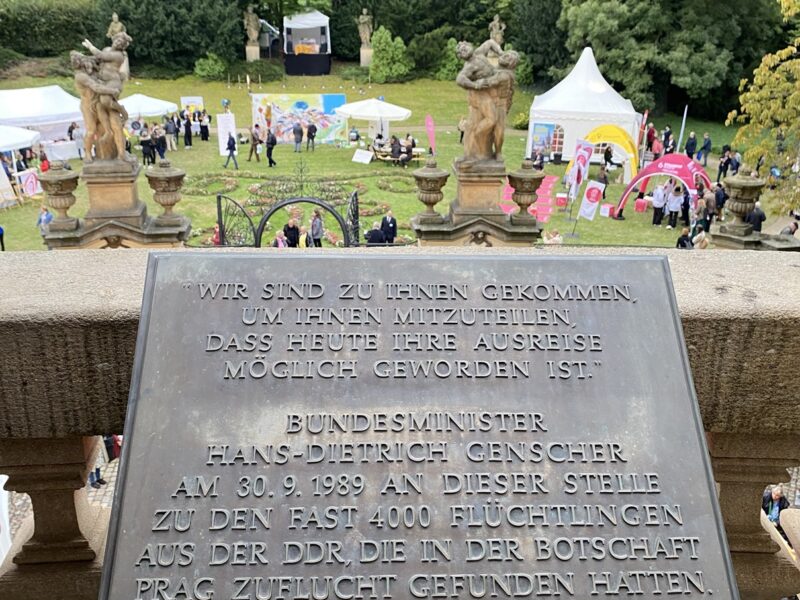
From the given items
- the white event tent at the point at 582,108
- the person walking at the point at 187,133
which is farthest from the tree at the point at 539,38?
the person walking at the point at 187,133

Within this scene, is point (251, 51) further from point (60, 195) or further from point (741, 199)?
point (741, 199)

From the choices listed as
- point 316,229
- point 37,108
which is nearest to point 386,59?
point 37,108

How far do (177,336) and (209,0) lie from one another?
41.2 metres

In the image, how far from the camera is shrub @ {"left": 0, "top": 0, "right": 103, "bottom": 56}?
40531 mm

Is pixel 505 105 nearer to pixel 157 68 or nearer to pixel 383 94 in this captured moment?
pixel 383 94

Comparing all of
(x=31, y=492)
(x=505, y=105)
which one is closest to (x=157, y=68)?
(x=505, y=105)

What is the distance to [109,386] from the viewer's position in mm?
3848

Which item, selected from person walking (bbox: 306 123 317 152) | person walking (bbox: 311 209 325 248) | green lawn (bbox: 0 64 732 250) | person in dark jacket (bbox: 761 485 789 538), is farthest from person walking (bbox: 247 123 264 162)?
person in dark jacket (bbox: 761 485 789 538)

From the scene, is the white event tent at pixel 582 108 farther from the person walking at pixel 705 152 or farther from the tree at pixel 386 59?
the tree at pixel 386 59

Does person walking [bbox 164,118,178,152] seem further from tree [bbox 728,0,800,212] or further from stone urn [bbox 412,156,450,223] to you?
tree [bbox 728,0,800,212]

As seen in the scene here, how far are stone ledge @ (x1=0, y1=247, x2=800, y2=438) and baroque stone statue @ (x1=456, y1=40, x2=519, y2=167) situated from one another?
8.56 m

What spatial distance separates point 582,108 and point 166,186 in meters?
15.0

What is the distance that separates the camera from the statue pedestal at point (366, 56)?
44406 mm

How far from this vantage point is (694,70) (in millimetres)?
32531
